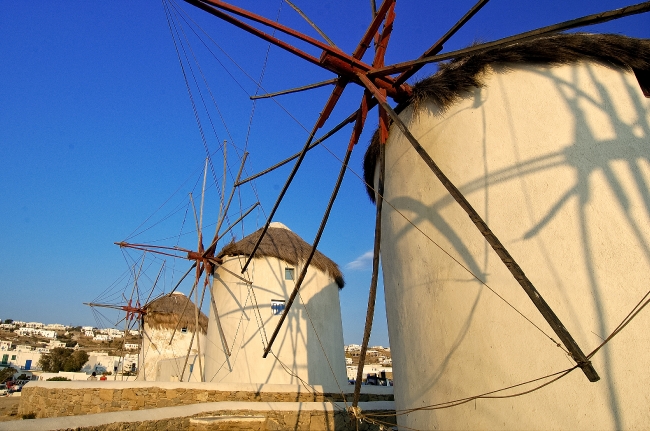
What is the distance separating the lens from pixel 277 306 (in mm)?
13055

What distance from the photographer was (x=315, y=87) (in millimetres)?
5680

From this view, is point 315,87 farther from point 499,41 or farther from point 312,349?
point 312,349

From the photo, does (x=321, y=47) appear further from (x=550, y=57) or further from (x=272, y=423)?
(x=272, y=423)

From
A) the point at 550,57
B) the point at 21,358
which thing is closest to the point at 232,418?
the point at 550,57

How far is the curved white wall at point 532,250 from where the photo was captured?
351cm

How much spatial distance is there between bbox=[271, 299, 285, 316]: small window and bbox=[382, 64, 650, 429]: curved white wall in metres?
8.15

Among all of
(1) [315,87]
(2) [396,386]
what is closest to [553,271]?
(2) [396,386]

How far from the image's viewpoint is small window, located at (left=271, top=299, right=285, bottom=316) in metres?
12.9

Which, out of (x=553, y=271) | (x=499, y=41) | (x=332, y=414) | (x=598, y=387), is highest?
(x=499, y=41)

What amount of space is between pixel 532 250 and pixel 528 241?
96 mm

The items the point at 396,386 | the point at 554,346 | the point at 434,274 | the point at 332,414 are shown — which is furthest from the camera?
the point at 332,414

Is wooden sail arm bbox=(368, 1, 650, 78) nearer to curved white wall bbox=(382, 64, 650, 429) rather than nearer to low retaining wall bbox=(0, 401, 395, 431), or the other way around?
curved white wall bbox=(382, 64, 650, 429)

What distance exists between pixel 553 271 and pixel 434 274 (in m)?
1.24

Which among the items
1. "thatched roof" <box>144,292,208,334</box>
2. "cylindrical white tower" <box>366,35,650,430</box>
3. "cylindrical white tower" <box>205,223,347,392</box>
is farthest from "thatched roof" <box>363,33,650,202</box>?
"thatched roof" <box>144,292,208,334</box>
